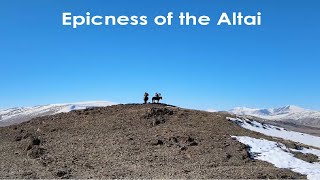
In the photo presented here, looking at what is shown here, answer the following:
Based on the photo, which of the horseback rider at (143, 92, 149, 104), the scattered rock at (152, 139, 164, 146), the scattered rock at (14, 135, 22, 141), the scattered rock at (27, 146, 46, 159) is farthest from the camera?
the horseback rider at (143, 92, 149, 104)

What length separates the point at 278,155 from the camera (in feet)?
111

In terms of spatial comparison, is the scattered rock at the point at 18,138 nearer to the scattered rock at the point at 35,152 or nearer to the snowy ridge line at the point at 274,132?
the scattered rock at the point at 35,152

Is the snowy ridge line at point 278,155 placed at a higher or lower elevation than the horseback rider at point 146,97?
lower

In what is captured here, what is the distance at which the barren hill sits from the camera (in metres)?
28.0

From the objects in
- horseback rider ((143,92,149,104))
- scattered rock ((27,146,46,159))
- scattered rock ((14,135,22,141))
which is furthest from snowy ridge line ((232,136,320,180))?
scattered rock ((14,135,22,141))

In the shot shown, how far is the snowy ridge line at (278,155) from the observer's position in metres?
29.8

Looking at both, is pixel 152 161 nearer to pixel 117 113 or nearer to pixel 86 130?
pixel 86 130

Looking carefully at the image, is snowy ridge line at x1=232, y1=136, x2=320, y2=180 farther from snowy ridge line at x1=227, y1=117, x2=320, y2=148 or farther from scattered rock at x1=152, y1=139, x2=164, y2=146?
snowy ridge line at x1=227, y1=117, x2=320, y2=148

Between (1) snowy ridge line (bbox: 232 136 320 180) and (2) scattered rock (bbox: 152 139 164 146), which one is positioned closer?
(1) snowy ridge line (bbox: 232 136 320 180)

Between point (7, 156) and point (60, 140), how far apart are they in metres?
5.83

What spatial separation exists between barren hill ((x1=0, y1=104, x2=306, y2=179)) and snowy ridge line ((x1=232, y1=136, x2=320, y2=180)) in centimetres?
100

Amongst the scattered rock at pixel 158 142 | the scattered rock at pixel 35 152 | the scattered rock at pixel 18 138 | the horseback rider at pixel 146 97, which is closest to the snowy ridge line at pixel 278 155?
the scattered rock at pixel 158 142

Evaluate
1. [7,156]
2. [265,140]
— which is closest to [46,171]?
[7,156]

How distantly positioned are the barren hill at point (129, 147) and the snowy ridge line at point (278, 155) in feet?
3.29
